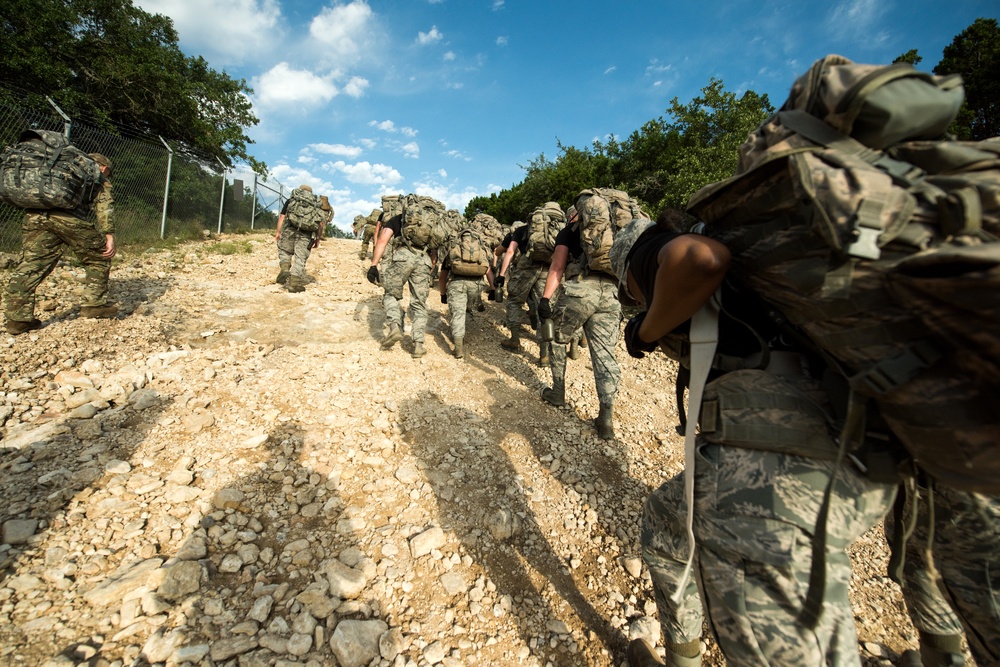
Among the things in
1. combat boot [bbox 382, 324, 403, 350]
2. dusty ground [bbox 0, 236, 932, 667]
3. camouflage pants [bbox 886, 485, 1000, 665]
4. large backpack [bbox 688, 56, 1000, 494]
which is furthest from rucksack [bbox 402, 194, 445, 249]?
camouflage pants [bbox 886, 485, 1000, 665]

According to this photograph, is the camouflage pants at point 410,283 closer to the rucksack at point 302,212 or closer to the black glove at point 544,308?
the black glove at point 544,308

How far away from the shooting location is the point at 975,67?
14336 millimetres

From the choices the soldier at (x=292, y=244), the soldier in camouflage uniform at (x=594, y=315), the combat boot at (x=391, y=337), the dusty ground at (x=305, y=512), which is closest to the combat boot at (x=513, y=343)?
the dusty ground at (x=305, y=512)

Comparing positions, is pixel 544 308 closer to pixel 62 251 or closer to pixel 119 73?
pixel 62 251

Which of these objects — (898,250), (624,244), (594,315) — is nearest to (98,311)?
(594,315)

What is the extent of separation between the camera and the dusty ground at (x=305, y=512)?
1703 mm

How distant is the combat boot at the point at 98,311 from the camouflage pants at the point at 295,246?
288 cm

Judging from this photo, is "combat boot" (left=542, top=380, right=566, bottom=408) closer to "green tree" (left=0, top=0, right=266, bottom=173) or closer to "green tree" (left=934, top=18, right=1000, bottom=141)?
"green tree" (left=0, top=0, right=266, bottom=173)

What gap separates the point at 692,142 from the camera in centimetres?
1512

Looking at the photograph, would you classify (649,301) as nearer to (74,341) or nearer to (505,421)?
(505,421)

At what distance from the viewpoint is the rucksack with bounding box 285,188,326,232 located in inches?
280

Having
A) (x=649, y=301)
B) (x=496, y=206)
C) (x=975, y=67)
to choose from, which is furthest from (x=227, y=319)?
(x=975, y=67)

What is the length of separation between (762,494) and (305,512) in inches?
92.6

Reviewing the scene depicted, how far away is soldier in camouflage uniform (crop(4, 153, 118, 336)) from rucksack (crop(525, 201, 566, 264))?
500cm
